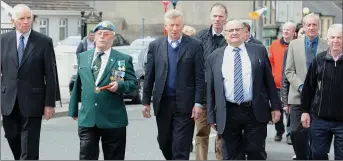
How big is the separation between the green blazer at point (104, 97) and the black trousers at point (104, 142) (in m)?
0.09

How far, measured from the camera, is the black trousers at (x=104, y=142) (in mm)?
10180

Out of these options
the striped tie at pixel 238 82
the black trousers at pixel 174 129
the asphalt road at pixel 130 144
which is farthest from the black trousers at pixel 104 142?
the asphalt road at pixel 130 144

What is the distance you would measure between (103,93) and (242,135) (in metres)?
1.57

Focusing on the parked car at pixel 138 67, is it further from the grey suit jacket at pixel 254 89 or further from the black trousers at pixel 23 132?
the grey suit jacket at pixel 254 89

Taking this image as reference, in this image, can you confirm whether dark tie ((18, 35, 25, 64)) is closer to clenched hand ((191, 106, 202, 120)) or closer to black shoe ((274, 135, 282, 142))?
clenched hand ((191, 106, 202, 120))

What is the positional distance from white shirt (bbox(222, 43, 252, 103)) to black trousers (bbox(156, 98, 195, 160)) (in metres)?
0.98

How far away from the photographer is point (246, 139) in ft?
33.7

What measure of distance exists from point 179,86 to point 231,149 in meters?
1.10

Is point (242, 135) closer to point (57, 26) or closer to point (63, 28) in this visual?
point (57, 26)

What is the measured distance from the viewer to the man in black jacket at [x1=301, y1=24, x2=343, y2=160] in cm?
1016

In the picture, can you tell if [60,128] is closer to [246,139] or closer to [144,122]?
[144,122]

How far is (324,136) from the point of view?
10.3 meters

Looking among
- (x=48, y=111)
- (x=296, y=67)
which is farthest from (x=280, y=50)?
(x=48, y=111)

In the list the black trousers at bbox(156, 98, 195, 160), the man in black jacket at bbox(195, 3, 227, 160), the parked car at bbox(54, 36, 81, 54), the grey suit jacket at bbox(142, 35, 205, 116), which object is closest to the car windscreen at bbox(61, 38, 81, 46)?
the parked car at bbox(54, 36, 81, 54)
